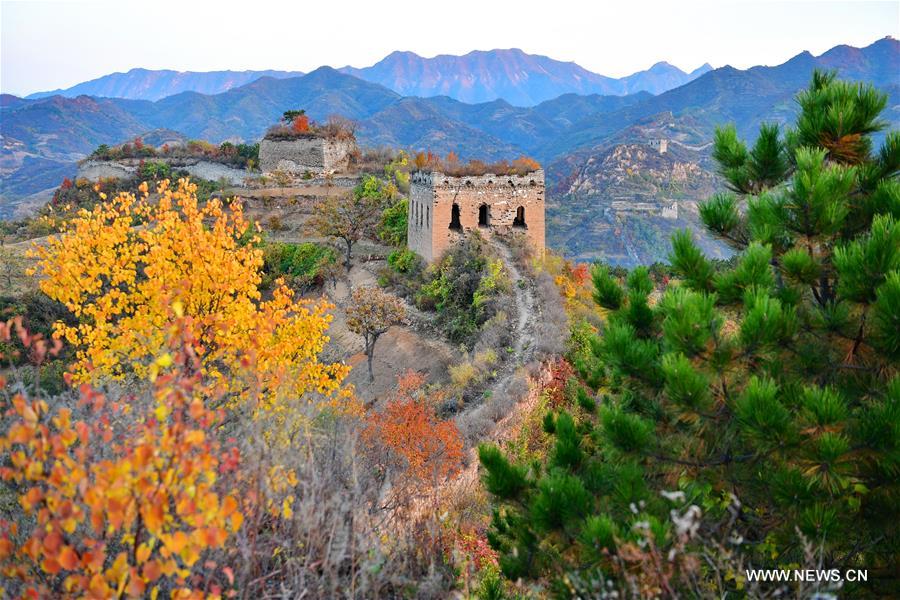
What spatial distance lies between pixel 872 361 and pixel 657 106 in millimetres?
99957

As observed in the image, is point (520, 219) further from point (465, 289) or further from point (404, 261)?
point (404, 261)

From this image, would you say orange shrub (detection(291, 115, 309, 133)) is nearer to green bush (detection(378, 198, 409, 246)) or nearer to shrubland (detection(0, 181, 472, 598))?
green bush (detection(378, 198, 409, 246))

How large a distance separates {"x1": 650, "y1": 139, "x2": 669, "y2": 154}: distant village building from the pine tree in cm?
6788

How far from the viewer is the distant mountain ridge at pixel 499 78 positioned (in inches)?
5507

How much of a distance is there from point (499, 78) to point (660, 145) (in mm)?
80660

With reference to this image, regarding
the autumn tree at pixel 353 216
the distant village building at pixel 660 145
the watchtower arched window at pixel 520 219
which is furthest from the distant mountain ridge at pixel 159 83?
the watchtower arched window at pixel 520 219

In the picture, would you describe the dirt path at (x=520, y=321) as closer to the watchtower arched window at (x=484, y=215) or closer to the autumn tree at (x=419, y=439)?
the watchtower arched window at (x=484, y=215)

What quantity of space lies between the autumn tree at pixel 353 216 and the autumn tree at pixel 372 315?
6.02 m

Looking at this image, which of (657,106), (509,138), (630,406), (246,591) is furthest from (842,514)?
(509,138)

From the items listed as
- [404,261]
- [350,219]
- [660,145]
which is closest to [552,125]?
[660,145]

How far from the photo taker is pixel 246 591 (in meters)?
4.43

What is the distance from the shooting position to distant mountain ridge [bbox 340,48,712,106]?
140 meters

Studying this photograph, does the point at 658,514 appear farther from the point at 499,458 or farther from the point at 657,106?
the point at 657,106

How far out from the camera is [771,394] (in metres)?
4.41
